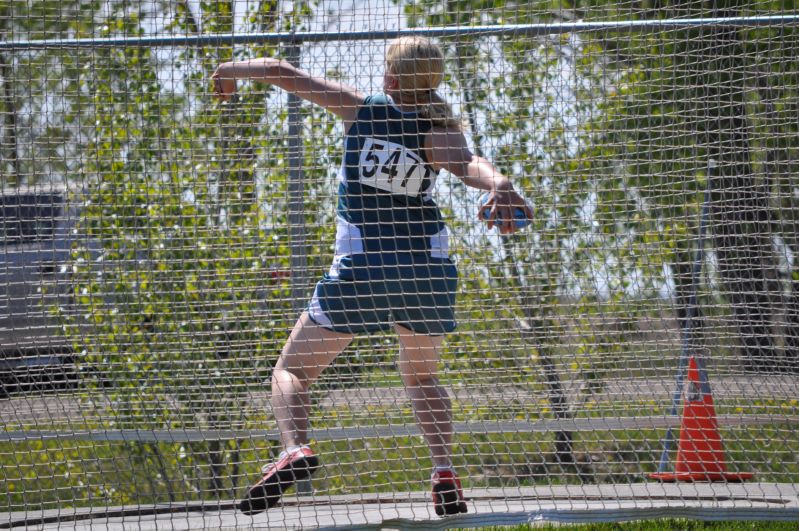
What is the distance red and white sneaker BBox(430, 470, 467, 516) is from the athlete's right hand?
156 cm

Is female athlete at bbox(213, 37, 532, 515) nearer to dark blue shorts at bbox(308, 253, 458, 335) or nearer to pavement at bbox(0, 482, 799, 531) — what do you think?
dark blue shorts at bbox(308, 253, 458, 335)

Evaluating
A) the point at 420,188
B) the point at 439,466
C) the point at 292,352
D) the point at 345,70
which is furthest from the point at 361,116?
the point at 439,466

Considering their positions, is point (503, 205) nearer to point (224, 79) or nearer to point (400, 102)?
point (400, 102)

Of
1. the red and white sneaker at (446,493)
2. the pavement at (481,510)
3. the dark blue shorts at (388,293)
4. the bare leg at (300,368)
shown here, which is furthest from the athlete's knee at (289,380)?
the red and white sneaker at (446,493)

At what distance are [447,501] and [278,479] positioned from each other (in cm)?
65

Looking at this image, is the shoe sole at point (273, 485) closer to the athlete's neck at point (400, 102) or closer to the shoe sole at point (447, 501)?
the shoe sole at point (447, 501)

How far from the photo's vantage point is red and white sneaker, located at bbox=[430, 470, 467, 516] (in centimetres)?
325

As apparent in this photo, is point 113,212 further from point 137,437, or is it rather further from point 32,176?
point 137,437

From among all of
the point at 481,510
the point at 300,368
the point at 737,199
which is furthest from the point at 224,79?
the point at 737,199

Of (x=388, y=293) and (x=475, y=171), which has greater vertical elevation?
(x=475, y=171)

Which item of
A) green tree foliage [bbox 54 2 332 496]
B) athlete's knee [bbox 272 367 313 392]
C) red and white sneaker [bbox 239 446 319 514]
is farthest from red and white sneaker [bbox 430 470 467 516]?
green tree foliage [bbox 54 2 332 496]

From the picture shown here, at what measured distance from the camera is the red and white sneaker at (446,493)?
3.25 m

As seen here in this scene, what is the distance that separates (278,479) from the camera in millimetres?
3074

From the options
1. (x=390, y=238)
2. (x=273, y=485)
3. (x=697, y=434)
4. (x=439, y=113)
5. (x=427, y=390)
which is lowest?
(x=697, y=434)
